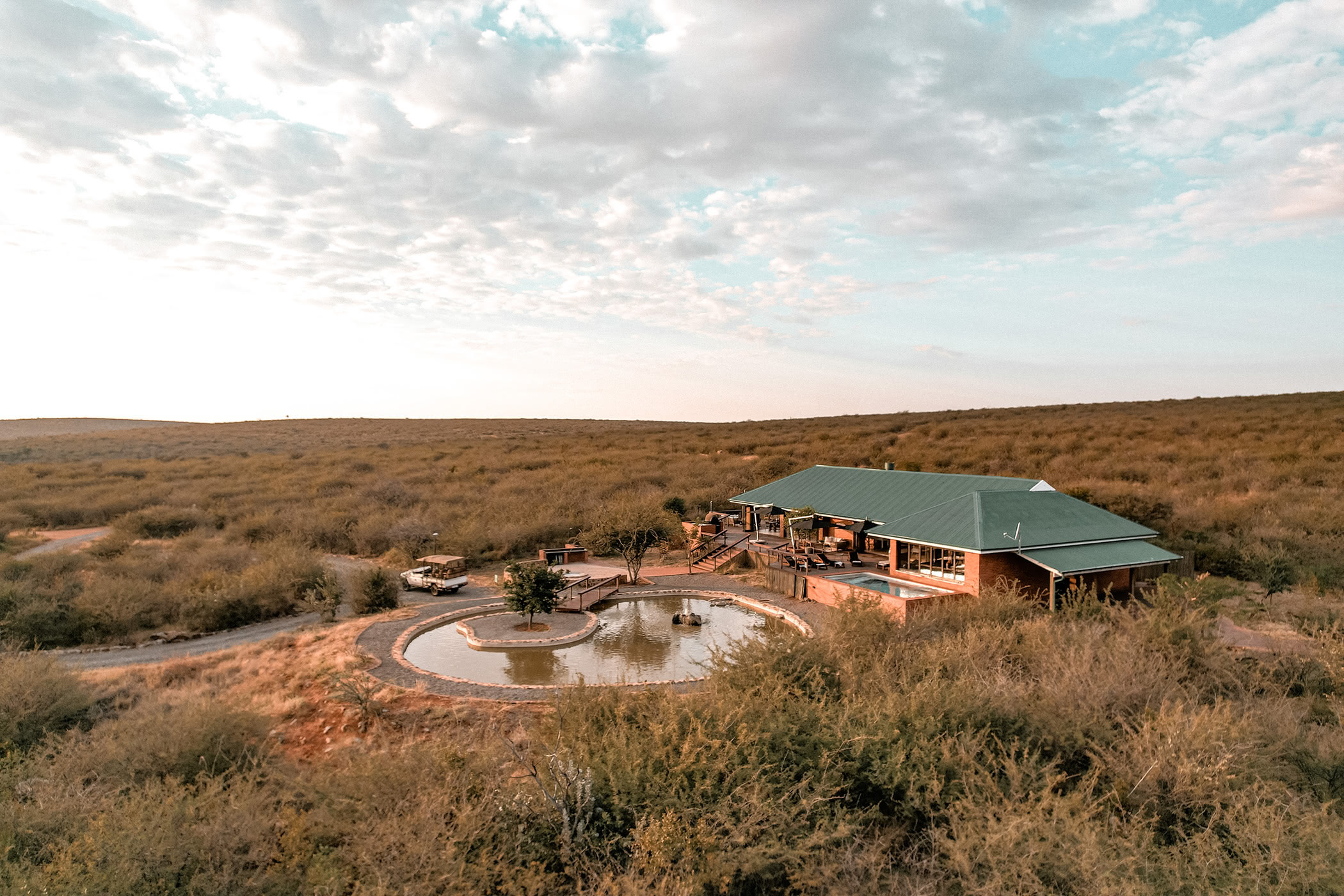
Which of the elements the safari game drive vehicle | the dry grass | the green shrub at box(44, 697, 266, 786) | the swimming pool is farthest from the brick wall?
the green shrub at box(44, 697, 266, 786)

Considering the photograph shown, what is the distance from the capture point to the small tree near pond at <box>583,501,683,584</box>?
24.3 m

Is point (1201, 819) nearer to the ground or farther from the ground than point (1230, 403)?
nearer to the ground

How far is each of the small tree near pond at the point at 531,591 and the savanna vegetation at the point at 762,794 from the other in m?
5.95

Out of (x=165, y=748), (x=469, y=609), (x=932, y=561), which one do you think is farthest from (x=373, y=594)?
(x=932, y=561)

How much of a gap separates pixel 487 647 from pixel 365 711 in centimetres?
424

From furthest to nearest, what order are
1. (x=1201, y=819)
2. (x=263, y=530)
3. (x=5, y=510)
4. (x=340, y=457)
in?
(x=340, y=457) → (x=5, y=510) → (x=263, y=530) → (x=1201, y=819)

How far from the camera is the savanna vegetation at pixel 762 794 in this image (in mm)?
6742

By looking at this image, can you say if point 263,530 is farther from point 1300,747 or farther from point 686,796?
point 1300,747

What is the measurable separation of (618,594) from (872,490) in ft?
36.5

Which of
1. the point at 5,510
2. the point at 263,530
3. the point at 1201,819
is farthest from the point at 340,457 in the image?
the point at 1201,819

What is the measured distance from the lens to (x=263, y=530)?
3119 centimetres

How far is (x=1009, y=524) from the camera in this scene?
20125 mm

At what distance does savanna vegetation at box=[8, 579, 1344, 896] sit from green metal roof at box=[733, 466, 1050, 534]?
1188 centimetres

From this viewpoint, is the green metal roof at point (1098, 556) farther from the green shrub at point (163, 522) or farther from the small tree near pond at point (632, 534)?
the green shrub at point (163, 522)
